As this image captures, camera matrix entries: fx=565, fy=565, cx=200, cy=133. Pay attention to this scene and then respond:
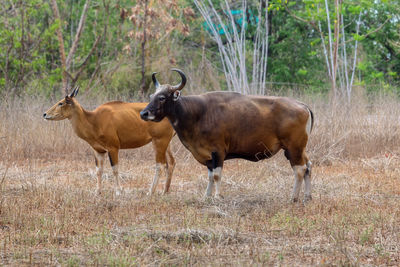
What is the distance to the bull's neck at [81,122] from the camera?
9188 millimetres

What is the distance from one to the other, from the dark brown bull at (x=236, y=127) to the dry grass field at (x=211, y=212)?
63cm

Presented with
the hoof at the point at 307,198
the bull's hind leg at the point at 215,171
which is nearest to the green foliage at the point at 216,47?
the bull's hind leg at the point at 215,171

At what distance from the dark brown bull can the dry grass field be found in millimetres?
629

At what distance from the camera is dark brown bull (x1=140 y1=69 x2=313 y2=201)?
802 centimetres

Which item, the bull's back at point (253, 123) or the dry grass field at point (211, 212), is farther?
the bull's back at point (253, 123)

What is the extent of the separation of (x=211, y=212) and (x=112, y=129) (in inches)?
110

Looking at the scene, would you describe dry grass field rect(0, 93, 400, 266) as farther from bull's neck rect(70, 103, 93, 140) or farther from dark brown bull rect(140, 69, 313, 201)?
bull's neck rect(70, 103, 93, 140)

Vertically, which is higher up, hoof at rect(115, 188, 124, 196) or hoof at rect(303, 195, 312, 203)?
hoof at rect(303, 195, 312, 203)

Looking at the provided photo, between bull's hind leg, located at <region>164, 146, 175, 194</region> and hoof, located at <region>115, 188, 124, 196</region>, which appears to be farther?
bull's hind leg, located at <region>164, 146, 175, 194</region>

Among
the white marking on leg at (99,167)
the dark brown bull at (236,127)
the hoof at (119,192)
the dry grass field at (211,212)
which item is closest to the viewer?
the dry grass field at (211,212)

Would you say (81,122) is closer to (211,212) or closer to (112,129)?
(112,129)

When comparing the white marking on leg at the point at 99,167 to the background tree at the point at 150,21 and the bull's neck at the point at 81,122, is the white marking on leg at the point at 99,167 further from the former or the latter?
the background tree at the point at 150,21

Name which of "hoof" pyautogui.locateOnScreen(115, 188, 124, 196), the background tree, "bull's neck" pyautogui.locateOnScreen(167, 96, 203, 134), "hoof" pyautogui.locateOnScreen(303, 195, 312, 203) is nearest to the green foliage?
the background tree

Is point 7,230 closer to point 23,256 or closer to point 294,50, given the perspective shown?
point 23,256
